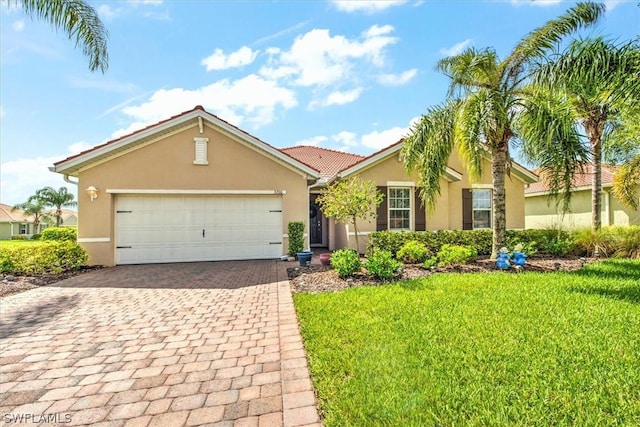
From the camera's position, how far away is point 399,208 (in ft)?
45.5

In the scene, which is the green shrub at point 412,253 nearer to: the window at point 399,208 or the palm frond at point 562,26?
the window at point 399,208

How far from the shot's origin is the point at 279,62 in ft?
41.0

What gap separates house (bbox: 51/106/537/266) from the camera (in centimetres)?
1136

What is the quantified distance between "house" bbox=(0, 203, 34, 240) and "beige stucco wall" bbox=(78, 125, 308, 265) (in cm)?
4613

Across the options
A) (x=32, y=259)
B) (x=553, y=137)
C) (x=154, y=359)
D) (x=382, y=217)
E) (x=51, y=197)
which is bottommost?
(x=154, y=359)

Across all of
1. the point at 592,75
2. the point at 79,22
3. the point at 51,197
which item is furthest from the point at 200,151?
the point at 51,197

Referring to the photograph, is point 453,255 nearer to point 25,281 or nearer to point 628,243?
point 628,243

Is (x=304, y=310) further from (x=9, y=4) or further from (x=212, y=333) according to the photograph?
(x=9, y=4)

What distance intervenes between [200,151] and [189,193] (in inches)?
67.3

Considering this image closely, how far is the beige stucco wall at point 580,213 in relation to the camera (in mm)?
16812

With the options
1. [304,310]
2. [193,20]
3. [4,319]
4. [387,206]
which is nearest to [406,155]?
[387,206]

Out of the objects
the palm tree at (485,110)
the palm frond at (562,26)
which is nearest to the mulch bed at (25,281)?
the palm tree at (485,110)

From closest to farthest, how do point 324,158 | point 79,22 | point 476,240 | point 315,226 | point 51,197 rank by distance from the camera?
point 79,22 → point 476,240 → point 315,226 → point 324,158 → point 51,197

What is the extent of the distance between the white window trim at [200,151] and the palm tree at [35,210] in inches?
1721
